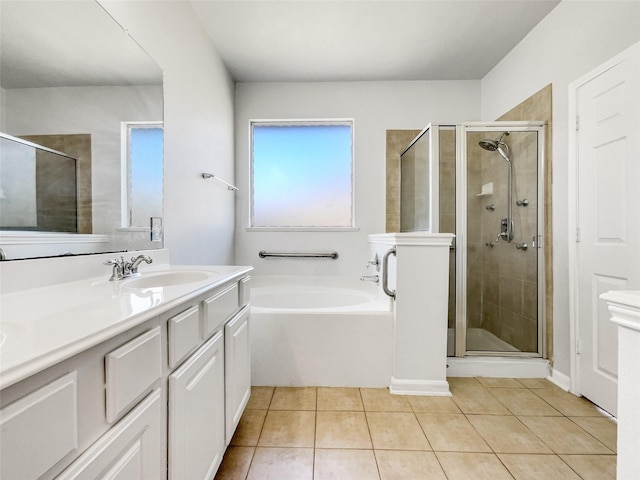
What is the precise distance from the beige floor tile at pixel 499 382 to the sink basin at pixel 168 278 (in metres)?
1.96

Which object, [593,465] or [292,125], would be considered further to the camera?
[292,125]

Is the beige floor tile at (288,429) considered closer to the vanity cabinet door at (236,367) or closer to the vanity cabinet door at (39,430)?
the vanity cabinet door at (236,367)

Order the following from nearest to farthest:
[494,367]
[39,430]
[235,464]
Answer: [39,430]
[235,464]
[494,367]

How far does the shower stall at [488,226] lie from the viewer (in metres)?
2.14

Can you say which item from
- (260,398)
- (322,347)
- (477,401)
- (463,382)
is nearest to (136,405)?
(260,398)

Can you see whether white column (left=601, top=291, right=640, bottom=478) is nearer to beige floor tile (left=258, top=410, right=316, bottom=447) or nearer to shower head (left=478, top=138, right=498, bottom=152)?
beige floor tile (left=258, top=410, right=316, bottom=447)

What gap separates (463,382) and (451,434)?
0.63 metres

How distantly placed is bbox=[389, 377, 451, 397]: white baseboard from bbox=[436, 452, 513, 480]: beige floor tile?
0.50 metres

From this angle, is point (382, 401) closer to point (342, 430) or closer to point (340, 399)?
point (340, 399)

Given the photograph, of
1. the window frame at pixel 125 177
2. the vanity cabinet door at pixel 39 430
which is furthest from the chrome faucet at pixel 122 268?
the vanity cabinet door at pixel 39 430

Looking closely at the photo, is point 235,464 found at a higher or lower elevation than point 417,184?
lower

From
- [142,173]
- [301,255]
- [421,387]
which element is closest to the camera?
[142,173]

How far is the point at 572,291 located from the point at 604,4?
1631 mm

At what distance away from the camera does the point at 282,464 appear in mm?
1275
